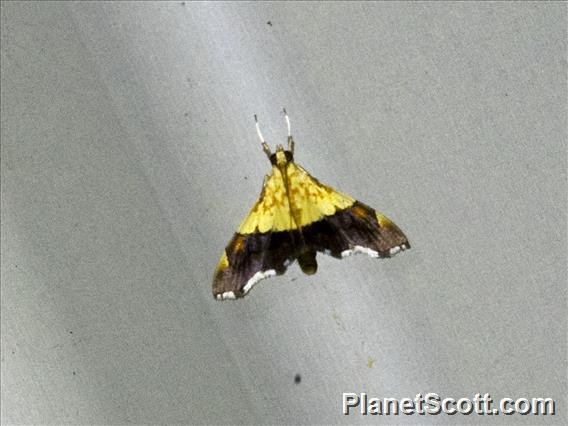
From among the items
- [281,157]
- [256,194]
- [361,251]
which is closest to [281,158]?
[281,157]

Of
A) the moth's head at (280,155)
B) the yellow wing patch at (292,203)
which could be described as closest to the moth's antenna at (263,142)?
the moth's head at (280,155)

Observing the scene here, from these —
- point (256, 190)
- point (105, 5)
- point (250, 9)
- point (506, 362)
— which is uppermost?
point (105, 5)

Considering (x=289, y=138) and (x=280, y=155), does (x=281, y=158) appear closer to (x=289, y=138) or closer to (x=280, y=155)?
(x=280, y=155)

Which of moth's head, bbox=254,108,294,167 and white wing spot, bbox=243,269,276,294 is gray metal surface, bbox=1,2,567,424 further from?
white wing spot, bbox=243,269,276,294

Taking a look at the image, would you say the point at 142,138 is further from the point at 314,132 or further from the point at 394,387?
the point at 394,387

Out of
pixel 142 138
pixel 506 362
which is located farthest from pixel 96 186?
pixel 506 362

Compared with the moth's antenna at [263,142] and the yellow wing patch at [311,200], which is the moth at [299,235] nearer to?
the yellow wing patch at [311,200]
